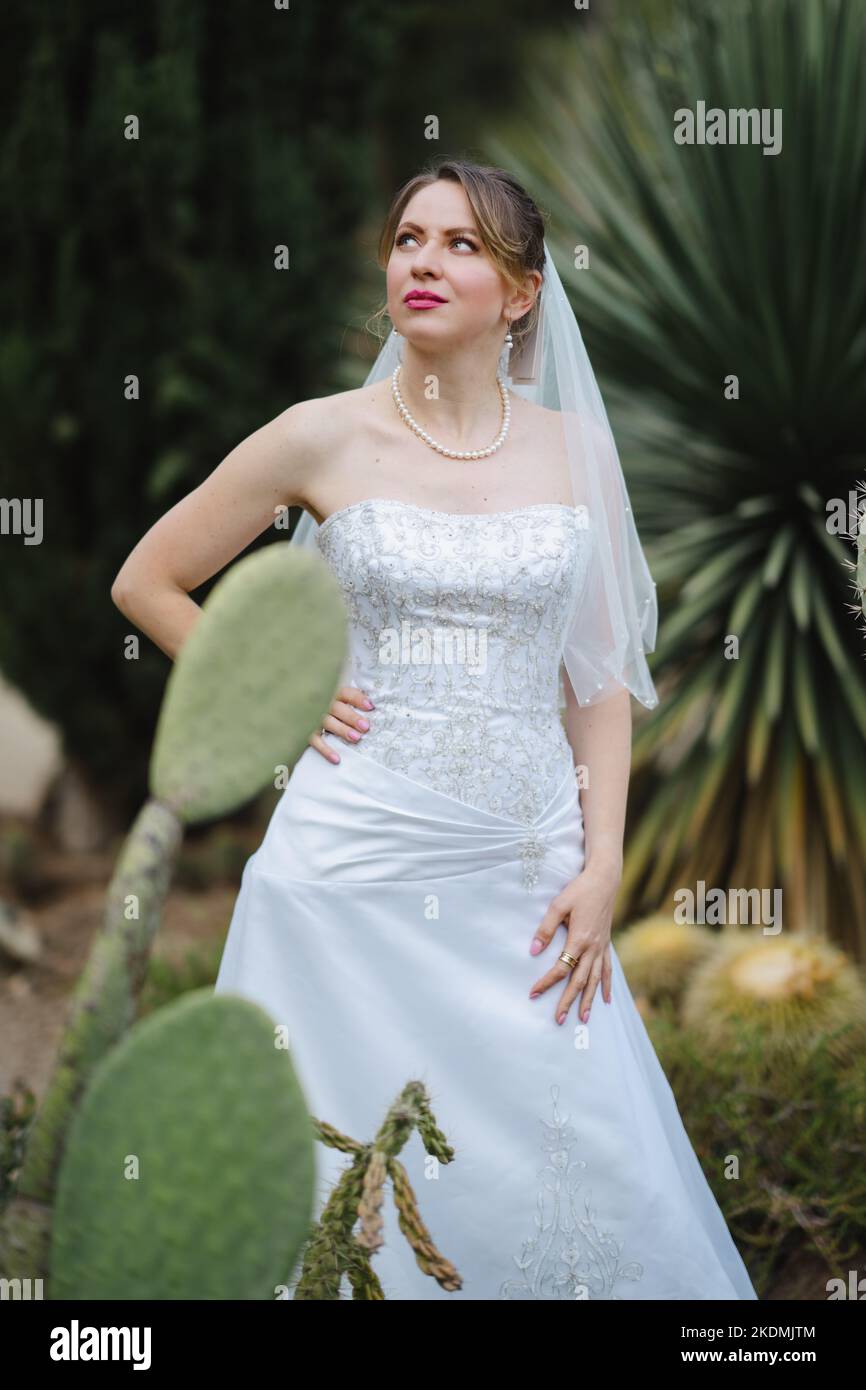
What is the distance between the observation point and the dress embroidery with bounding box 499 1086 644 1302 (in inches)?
103

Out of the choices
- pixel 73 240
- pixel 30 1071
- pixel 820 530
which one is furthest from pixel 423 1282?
pixel 73 240

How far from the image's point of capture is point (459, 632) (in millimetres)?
2730

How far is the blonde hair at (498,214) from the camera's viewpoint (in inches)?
107

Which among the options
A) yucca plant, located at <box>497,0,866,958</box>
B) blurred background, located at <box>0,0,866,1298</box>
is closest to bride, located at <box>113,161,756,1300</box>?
blurred background, located at <box>0,0,866,1298</box>

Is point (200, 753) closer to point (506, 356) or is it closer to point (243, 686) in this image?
point (243, 686)

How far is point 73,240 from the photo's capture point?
5.97m

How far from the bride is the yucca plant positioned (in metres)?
2.04

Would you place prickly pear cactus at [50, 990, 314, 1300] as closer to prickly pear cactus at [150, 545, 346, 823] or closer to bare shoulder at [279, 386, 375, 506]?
prickly pear cactus at [150, 545, 346, 823]

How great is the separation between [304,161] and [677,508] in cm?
239

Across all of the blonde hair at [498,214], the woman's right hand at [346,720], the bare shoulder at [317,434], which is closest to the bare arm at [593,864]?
the woman's right hand at [346,720]

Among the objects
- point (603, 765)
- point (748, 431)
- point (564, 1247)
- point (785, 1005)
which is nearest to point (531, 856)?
point (603, 765)

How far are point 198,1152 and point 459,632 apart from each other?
138cm

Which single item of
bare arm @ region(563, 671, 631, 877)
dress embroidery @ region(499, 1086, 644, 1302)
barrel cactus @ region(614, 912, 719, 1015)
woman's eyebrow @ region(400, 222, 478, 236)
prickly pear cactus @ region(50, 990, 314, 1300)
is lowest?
dress embroidery @ region(499, 1086, 644, 1302)

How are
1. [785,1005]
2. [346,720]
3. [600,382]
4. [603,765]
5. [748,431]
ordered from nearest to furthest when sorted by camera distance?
[346,720] < [603,765] < [785,1005] < [748,431] < [600,382]
